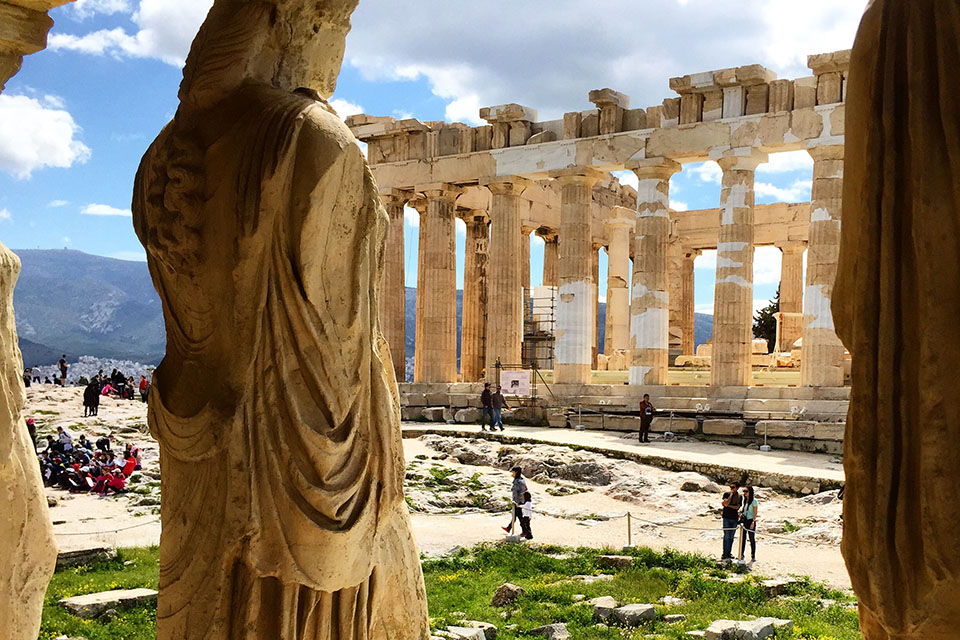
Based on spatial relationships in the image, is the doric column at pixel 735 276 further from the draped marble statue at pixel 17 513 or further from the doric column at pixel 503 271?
the draped marble statue at pixel 17 513

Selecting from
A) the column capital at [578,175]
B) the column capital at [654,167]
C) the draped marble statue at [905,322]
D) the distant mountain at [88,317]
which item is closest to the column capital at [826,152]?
the column capital at [654,167]

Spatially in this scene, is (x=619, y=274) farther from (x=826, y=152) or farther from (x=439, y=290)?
(x=826, y=152)

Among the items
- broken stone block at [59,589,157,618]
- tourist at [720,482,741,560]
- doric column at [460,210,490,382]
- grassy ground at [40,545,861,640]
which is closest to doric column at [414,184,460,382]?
doric column at [460,210,490,382]

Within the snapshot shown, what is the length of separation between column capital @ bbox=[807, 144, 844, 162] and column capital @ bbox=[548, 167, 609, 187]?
20.1 ft

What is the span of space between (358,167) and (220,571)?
1378 millimetres

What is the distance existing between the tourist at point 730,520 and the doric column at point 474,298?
21.4 meters

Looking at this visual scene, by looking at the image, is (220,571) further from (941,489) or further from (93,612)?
(93,612)

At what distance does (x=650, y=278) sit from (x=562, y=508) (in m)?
11.8

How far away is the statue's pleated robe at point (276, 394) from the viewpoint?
3262 mm

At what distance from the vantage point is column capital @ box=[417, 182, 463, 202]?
31.5 m

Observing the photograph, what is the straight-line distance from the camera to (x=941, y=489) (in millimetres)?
2227

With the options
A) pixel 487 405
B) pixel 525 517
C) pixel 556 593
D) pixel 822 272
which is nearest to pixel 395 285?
pixel 487 405

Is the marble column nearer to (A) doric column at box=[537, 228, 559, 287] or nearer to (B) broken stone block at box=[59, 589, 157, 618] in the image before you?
(A) doric column at box=[537, 228, 559, 287]

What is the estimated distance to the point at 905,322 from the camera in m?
2.38
